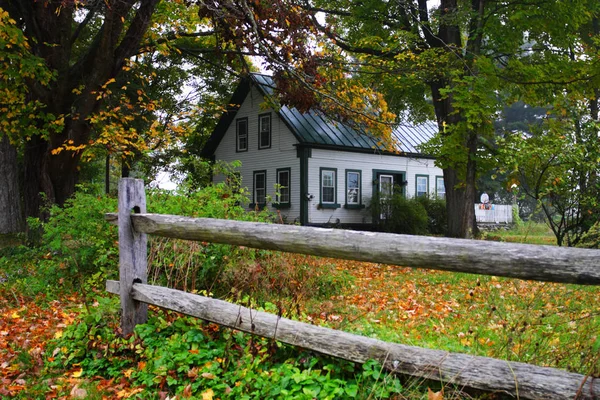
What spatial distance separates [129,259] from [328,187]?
1938cm

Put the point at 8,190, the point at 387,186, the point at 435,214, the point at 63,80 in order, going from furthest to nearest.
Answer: the point at 435,214 → the point at 387,186 → the point at 8,190 → the point at 63,80

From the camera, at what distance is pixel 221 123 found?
88.3 ft

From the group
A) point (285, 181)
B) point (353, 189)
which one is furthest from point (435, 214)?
point (285, 181)

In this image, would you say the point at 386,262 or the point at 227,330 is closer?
the point at 386,262

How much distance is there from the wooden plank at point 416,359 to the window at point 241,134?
2209 cm

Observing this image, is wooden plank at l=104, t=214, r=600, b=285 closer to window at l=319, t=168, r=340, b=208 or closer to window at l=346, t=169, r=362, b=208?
window at l=319, t=168, r=340, b=208

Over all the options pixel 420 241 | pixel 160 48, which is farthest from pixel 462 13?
pixel 420 241

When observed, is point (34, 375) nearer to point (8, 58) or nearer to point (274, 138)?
point (8, 58)

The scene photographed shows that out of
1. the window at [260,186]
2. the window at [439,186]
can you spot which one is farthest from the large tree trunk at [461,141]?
the window at [439,186]

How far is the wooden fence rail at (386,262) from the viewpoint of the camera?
8.87ft

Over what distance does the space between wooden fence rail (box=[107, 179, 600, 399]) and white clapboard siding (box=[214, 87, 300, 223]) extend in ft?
57.2

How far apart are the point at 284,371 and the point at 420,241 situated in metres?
1.30

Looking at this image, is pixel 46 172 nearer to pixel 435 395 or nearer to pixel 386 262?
pixel 386 262

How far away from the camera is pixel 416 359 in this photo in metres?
3.18
